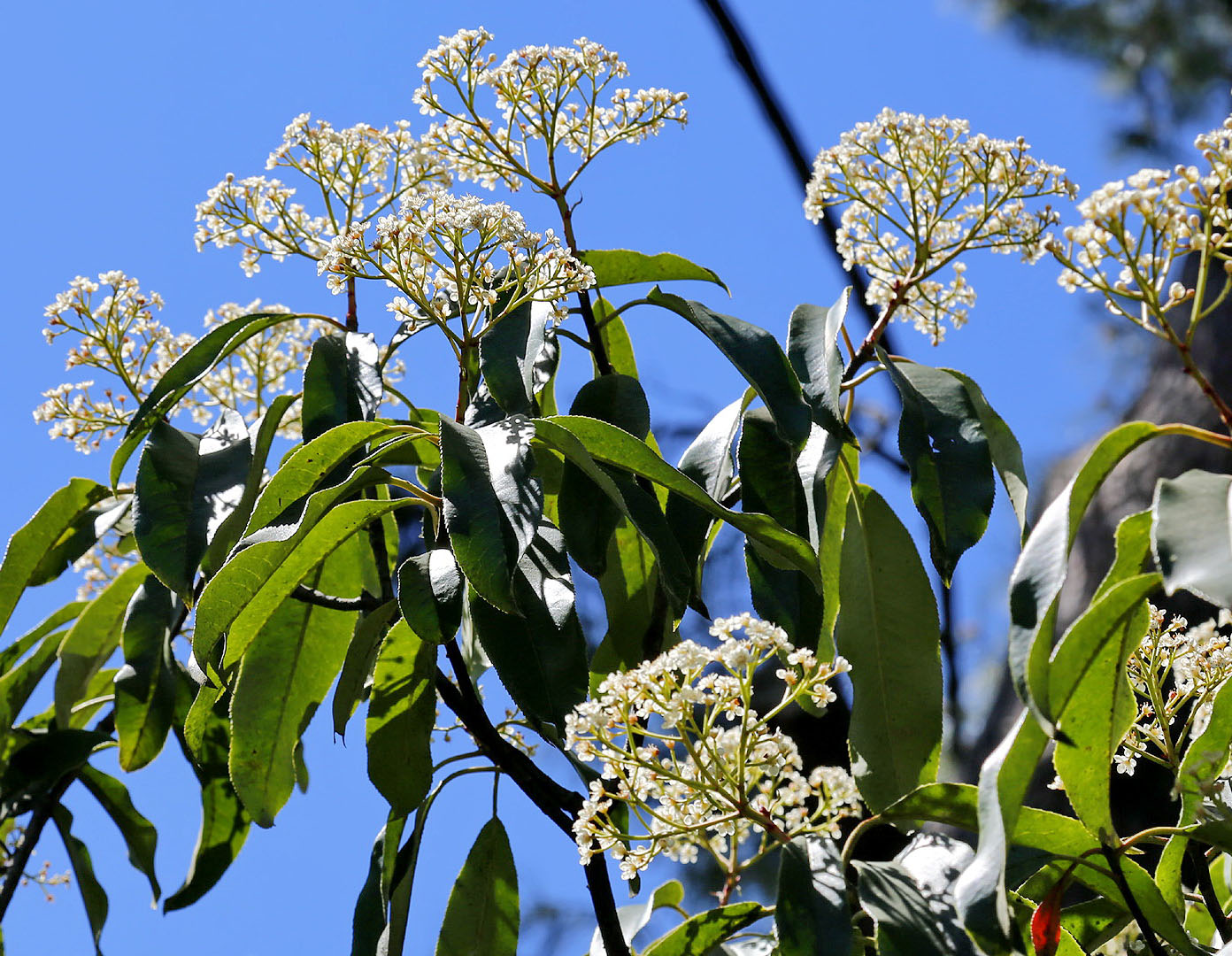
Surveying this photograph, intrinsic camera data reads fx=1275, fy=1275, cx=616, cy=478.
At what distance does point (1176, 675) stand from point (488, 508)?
688 mm

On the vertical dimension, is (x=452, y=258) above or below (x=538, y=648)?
above

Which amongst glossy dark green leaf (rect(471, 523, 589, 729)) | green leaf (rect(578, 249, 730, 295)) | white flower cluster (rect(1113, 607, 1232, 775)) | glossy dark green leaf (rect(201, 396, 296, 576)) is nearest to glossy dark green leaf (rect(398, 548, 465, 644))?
glossy dark green leaf (rect(471, 523, 589, 729))

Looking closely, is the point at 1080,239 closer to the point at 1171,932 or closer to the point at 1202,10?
the point at 1171,932

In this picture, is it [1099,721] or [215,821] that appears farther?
[215,821]

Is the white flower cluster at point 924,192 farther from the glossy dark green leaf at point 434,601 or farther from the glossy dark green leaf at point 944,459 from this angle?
the glossy dark green leaf at point 434,601

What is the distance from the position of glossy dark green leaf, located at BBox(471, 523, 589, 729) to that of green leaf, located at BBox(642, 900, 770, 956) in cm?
20

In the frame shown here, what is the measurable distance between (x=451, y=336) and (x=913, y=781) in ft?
1.81

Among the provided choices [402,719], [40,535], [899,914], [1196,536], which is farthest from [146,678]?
[1196,536]

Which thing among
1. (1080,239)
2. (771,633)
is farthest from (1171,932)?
(1080,239)

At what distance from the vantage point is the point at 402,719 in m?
1.17

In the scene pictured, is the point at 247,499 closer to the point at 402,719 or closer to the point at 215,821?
the point at 402,719

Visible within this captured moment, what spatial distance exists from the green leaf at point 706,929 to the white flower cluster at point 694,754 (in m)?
0.07

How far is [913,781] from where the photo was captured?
1070 millimetres

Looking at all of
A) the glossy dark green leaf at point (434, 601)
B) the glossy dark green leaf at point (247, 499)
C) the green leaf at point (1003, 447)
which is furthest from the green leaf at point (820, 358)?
the glossy dark green leaf at point (247, 499)
